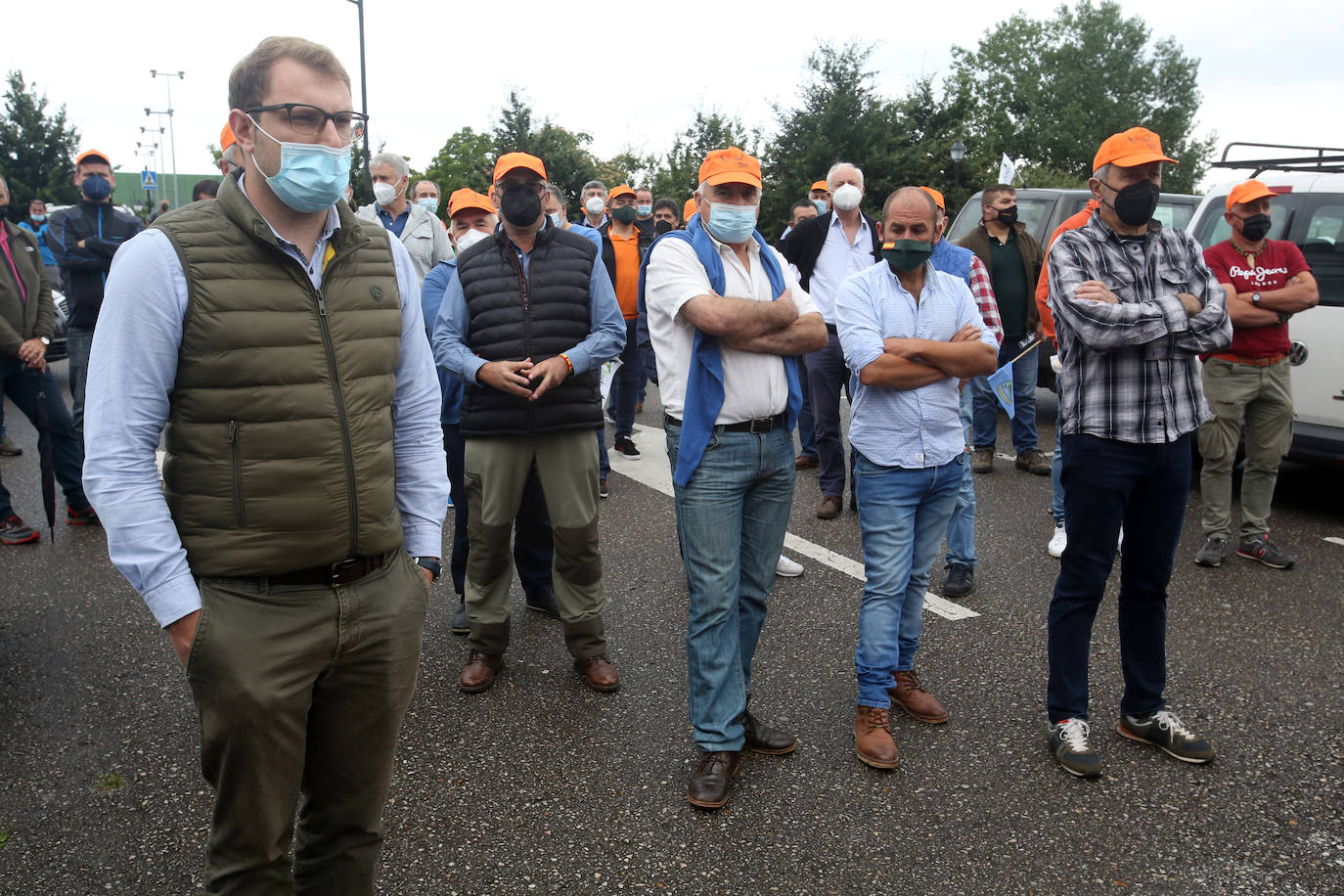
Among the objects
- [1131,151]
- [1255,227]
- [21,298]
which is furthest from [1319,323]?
[21,298]

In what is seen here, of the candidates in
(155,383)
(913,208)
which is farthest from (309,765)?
(913,208)

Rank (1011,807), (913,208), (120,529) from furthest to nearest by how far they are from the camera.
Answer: (913,208) < (1011,807) < (120,529)

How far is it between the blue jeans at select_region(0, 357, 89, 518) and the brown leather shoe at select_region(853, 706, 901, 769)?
5.24 meters

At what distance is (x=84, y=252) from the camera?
6977 mm

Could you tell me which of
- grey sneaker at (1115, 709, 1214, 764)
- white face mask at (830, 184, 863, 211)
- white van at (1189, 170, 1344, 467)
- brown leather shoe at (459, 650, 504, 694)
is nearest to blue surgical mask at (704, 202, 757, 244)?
brown leather shoe at (459, 650, 504, 694)

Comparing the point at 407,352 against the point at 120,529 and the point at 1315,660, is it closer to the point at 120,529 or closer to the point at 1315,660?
the point at 120,529

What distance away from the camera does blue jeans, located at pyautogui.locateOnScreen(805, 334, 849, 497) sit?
674 cm

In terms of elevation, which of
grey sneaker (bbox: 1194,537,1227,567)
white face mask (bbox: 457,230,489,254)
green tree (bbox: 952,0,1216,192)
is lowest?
grey sneaker (bbox: 1194,537,1227,567)

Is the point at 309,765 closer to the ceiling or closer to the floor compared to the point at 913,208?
closer to the floor

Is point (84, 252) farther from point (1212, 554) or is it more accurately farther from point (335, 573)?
point (1212, 554)

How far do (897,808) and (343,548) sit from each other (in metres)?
2.05

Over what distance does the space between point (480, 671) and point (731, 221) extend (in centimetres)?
212

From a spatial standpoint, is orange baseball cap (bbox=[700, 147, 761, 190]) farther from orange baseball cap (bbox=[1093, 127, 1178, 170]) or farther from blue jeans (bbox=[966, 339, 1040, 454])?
blue jeans (bbox=[966, 339, 1040, 454])

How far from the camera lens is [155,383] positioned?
6.24 ft
